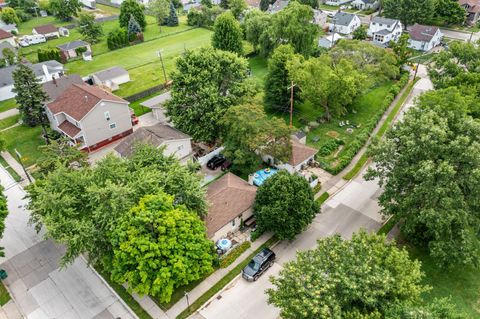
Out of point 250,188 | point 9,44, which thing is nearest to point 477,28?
point 250,188

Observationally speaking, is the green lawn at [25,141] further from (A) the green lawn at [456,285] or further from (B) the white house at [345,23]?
(B) the white house at [345,23]

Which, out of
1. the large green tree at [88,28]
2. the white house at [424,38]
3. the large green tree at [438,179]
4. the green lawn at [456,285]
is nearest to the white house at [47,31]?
the large green tree at [88,28]

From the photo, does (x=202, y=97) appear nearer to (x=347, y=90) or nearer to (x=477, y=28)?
(x=347, y=90)

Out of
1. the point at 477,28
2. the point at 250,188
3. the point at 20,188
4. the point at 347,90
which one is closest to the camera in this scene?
the point at 250,188

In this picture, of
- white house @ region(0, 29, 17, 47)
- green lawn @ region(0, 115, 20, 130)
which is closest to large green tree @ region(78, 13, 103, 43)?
white house @ region(0, 29, 17, 47)

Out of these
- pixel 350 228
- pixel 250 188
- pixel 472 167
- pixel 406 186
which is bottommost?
pixel 350 228
